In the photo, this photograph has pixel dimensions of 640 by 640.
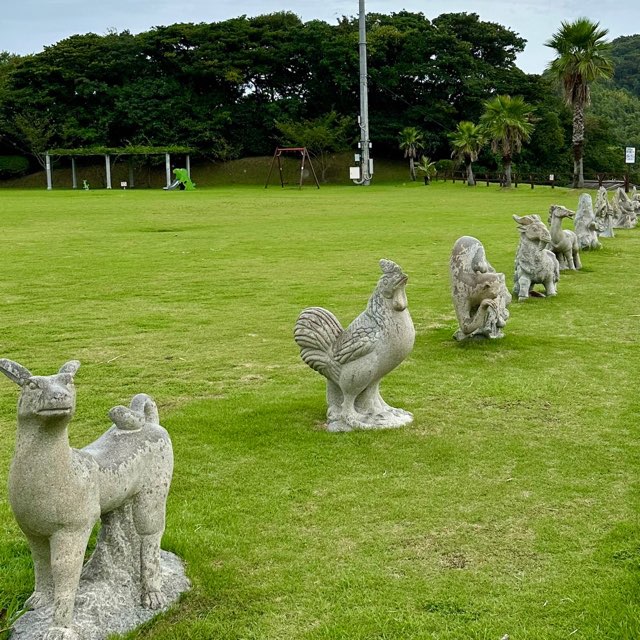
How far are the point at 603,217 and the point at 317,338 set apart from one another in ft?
58.1

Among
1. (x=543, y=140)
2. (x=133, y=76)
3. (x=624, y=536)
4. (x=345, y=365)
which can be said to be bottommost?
(x=624, y=536)

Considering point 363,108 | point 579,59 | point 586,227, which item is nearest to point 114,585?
point 586,227

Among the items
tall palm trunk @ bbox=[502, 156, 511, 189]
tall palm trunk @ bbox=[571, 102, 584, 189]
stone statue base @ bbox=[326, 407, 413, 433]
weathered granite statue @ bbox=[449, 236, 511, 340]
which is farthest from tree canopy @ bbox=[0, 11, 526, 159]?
stone statue base @ bbox=[326, 407, 413, 433]

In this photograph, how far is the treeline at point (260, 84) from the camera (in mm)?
53969

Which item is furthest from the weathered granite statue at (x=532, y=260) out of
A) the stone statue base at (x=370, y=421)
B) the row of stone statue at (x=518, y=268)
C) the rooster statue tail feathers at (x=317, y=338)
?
the rooster statue tail feathers at (x=317, y=338)

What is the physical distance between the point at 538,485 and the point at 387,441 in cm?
127

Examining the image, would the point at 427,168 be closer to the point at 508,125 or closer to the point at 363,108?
the point at 363,108

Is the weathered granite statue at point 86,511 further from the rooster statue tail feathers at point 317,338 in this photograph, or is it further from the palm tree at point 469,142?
the palm tree at point 469,142

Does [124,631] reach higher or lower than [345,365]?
lower

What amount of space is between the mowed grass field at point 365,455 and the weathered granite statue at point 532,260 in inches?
12.3

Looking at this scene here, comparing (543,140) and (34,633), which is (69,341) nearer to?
(34,633)

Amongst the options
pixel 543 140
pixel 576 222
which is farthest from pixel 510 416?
pixel 543 140

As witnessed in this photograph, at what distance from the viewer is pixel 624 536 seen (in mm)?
5062

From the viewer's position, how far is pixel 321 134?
52406 millimetres
